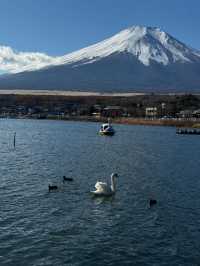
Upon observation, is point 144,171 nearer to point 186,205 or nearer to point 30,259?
point 186,205

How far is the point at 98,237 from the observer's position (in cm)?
1280

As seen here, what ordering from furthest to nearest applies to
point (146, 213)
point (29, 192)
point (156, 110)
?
Result: point (156, 110)
point (29, 192)
point (146, 213)

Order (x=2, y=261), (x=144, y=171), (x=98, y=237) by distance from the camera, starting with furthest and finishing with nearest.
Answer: (x=144, y=171) → (x=98, y=237) → (x=2, y=261)

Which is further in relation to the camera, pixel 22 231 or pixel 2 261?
pixel 22 231

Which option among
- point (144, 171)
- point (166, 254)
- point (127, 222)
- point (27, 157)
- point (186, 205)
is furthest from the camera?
point (27, 157)

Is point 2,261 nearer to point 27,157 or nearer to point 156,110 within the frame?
point 27,157

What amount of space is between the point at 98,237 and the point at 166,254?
2004mm

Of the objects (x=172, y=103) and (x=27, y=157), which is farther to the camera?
(x=172, y=103)

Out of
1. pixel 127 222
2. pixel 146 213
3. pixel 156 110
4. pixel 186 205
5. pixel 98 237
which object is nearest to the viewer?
pixel 98 237

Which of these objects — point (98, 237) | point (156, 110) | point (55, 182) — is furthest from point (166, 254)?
point (156, 110)

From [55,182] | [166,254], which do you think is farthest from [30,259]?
[55,182]

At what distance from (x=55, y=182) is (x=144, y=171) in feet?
21.4

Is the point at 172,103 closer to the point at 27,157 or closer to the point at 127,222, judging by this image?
the point at 27,157

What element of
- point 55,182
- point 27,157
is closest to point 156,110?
point 27,157
